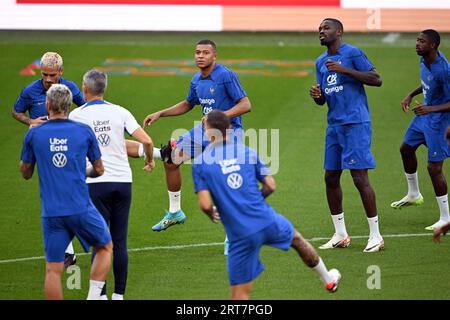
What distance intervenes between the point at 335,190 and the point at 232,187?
12.6 feet

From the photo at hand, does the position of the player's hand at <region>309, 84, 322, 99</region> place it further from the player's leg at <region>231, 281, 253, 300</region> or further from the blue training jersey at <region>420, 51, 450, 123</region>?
the player's leg at <region>231, 281, 253, 300</region>

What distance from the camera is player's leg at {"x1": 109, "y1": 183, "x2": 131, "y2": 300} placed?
11.3m

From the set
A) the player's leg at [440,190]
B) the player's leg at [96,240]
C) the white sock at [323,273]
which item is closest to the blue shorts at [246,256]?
the white sock at [323,273]

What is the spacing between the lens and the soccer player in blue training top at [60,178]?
34.1 ft

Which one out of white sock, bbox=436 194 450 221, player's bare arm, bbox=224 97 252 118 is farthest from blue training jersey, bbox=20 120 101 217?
white sock, bbox=436 194 450 221

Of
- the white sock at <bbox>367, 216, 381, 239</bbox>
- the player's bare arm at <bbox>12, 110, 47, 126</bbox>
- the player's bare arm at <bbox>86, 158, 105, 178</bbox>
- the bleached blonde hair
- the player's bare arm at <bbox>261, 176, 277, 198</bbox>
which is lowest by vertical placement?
the white sock at <bbox>367, 216, 381, 239</bbox>

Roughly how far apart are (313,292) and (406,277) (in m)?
1.30

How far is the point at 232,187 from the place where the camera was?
10234 millimetres

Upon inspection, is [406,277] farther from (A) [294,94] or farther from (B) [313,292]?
(A) [294,94]

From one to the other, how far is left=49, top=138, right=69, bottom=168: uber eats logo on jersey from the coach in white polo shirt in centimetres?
92

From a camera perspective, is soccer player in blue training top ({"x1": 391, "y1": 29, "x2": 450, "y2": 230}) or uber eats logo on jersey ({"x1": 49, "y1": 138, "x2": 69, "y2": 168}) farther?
soccer player in blue training top ({"x1": 391, "y1": 29, "x2": 450, "y2": 230})

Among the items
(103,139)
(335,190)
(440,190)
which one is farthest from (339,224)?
(103,139)

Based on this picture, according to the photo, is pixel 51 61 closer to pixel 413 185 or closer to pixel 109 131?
pixel 109 131

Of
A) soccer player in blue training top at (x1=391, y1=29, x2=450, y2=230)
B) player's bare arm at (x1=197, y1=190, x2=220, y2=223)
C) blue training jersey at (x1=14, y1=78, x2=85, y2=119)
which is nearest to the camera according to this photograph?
player's bare arm at (x1=197, y1=190, x2=220, y2=223)
